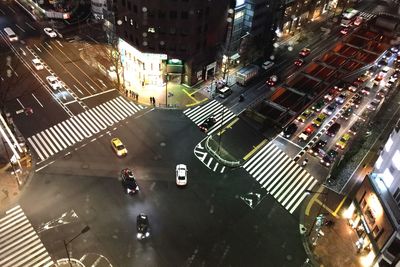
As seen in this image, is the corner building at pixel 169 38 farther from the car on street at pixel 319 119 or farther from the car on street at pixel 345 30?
the car on street at pixel 345 30

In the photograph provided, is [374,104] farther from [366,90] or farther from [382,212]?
[382,212]

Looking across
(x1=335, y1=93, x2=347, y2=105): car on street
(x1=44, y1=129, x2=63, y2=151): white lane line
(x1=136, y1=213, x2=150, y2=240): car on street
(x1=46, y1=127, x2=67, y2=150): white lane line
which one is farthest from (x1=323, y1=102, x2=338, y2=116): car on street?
(x1=44, y1=129, x2=63, y2=151): white lane line

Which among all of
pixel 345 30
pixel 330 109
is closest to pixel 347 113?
pixel 330 109

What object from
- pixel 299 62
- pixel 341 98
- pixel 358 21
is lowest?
pixel 341 98

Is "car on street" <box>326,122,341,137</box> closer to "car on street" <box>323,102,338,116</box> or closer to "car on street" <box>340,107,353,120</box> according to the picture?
"car on street" <box>340,107,353,120</box>

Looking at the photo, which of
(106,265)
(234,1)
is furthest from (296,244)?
(234,1)

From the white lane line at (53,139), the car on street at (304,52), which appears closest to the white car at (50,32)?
the white lane line at (53,139)
